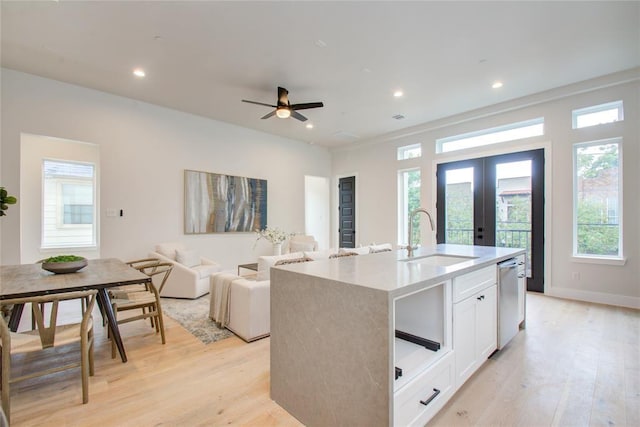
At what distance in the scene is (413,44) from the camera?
10.7ft

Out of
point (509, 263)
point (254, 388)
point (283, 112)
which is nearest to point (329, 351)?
point (254, 388)

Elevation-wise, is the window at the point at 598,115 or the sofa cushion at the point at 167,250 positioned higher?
the window at the point at 598,115

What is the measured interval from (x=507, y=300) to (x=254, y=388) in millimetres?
2256

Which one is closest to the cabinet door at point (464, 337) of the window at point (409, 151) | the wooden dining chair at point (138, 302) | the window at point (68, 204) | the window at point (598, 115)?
the wooden dining chair at point (138, 302)

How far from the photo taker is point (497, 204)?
5059mm

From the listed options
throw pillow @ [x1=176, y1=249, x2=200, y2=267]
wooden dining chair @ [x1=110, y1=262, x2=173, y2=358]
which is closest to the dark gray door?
throw pillow @ [x1=176, y1=249, x2=200, y2=267]

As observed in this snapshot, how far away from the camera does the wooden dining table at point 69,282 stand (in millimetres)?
1968

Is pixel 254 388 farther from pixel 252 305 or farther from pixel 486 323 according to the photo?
pixel 486 323

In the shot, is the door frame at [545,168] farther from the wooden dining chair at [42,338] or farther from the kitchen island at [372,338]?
the wooden dining chair at [42,338]

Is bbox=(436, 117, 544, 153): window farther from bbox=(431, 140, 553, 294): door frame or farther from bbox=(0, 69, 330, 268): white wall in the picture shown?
bbox=(0, 69, 330, 268): white wall

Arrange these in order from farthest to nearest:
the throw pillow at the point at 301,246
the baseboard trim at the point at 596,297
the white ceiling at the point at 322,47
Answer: the throw pillow at the point at 301,246 → the baseboard trim at the point at 596,297 → the white ceiling at the point at 322,47

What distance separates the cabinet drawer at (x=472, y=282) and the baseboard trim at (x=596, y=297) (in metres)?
3.07

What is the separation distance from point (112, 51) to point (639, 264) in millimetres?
7243

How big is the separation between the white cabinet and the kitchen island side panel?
761mm
